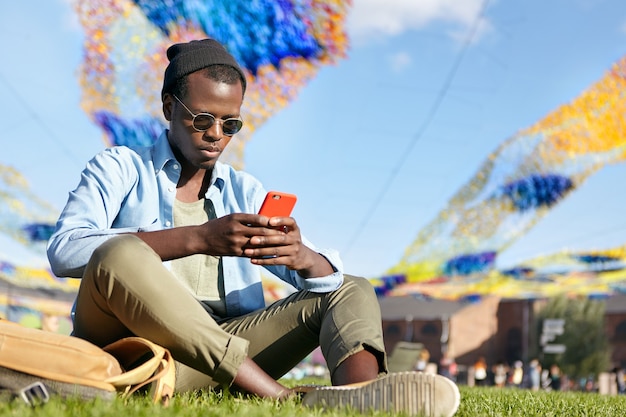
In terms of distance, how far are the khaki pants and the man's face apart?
1.82 ft

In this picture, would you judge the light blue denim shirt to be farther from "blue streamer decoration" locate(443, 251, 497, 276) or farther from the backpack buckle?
"blue streamer decoration" locate(443, 251, 497, 276)

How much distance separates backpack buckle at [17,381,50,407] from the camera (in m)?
1.67

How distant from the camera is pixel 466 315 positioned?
4375cm

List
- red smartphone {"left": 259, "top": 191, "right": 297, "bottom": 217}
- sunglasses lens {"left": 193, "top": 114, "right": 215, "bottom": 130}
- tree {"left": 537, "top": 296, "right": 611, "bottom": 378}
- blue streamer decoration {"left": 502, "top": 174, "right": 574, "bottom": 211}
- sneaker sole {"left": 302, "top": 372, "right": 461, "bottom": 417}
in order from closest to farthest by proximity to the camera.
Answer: sneaker sole {"left": 302, "top": 372, "right": 461, "bottom": 417}
red smartphone {"left": 259, "top": 191, "right": 297, "bottom": 217}
sunglasses lens {"left": 193, "top": 114, "right": 215, "bottom": 130}
blue streamer decoration {"left": 502, "top": 174, "right": 574, "bottom": 211}
tree {"left": 537, "top": 296, "right": 611, "bottom": 378}

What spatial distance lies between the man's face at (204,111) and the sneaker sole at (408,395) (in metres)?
0.96

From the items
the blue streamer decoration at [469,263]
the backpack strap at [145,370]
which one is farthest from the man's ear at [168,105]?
the blue streamer decoration at [469,263]

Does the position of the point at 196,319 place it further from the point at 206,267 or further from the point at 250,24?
the point at 250,24

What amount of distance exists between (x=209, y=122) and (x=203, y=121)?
0.02m

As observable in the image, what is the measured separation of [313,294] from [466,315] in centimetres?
4295

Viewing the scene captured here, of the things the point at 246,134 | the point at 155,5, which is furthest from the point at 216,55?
the point at 155,5

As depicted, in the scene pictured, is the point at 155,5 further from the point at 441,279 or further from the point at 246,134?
the point at 441,279

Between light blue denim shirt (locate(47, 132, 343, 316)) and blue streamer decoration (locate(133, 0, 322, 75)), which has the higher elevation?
blue streamer decoration (locate(133, 0, 322, 75))

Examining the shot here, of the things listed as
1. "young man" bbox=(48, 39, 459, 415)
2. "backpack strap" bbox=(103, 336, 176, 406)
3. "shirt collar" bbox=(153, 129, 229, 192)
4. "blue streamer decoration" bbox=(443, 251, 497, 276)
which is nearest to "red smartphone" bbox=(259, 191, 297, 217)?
"young man" bbox=(48, 39, 459, 415)

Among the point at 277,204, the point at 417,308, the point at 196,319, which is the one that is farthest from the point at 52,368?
the point at 417,308
